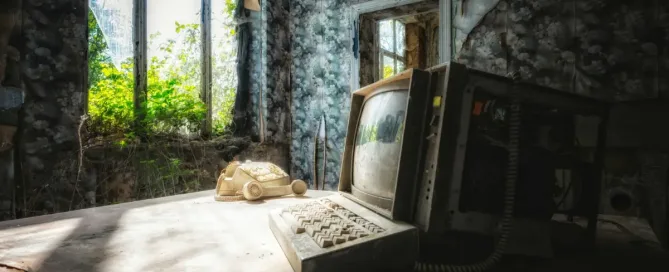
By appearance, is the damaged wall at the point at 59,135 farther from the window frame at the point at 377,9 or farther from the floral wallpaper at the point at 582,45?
the floral wallpaper at the point at 582,45

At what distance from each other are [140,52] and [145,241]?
9.71 ft

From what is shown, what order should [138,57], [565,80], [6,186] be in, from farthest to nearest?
[138,57]
[565,80]
[6,186]

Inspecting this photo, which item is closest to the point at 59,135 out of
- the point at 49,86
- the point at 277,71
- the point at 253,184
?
the point at 49,86

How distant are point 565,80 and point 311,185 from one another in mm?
2810

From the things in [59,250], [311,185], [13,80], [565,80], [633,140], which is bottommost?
[311,185]

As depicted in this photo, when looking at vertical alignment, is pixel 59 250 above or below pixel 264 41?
below

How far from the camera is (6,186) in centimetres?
270

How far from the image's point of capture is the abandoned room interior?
123 cm

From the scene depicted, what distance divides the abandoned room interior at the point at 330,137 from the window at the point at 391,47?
7 cm

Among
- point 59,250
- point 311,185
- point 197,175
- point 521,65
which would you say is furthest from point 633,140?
point 197,175

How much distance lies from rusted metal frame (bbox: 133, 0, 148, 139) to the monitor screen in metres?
2.81

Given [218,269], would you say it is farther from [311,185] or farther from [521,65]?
[311,185]

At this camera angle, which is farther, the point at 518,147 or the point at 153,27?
the point at 153,27

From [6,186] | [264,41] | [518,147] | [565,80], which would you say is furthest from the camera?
[264,41]
